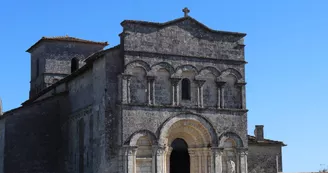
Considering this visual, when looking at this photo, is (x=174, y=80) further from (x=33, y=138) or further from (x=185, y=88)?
(x=33, y=138)

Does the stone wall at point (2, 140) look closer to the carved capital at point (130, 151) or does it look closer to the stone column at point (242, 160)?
the carved capital at point (130, 151)

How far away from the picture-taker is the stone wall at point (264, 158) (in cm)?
3228

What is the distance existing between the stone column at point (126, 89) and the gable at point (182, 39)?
126 cm

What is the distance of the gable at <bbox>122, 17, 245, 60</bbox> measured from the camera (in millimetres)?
26016

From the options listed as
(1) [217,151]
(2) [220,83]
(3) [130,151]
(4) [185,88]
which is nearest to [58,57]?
(4) [185,88]

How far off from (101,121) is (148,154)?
2.49 meters

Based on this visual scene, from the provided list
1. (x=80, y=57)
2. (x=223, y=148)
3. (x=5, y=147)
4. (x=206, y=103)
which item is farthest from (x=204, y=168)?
(x=80, y=57)

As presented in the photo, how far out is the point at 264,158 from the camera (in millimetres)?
32656

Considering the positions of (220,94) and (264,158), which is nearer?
(220,94)

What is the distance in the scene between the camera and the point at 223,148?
2716 cm

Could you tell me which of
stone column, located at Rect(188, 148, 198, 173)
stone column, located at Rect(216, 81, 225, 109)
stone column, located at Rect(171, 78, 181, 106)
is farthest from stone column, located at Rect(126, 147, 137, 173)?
stone column, located at Rect(216, 81, 225, 109)

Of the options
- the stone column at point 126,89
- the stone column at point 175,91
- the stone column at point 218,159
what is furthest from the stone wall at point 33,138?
the stone column at point 218,159

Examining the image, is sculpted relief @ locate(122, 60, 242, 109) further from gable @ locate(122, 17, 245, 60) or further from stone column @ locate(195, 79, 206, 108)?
gable @ locate(122, 17, 245, 60)

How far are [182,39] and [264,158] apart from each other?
951 centimetres
